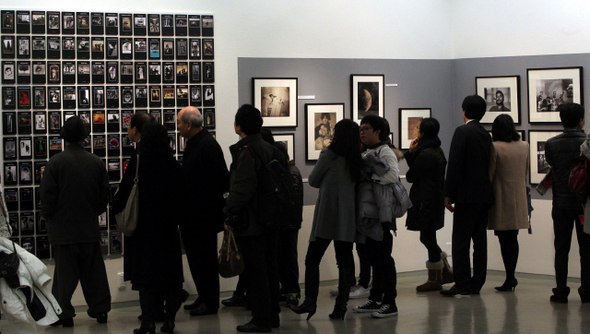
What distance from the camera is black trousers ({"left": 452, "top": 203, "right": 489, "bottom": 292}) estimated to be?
7.24 m

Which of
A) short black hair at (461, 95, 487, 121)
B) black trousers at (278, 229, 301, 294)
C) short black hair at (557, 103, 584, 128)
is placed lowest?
black trousers at (278, 229, 301, 294)

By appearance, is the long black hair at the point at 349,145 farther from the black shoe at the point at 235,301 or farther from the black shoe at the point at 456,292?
the black shoe at the point at 456,292

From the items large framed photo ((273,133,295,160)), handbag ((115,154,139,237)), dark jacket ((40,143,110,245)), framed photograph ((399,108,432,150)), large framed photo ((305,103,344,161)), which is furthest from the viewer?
framed photograph ((399,108,432,150))

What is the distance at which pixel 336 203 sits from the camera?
5.91 m

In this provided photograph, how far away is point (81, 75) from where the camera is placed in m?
7.14

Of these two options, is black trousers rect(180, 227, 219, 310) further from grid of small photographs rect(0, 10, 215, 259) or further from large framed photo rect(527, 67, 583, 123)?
large framed photo rect(527, 67, 583, 123)

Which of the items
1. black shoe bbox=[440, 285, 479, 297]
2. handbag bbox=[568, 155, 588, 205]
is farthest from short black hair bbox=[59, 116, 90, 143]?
handbag bbox=[568, 155, 588, 205]

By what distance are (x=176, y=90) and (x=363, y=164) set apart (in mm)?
2539

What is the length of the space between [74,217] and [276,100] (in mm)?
2848

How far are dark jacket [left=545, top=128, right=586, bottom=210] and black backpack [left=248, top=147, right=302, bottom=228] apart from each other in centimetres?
285

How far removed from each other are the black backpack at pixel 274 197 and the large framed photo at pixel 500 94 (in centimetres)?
399

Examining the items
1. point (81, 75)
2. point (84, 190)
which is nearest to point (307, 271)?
point (84, 190)

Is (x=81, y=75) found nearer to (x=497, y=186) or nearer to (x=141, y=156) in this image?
(x=141, y=156)

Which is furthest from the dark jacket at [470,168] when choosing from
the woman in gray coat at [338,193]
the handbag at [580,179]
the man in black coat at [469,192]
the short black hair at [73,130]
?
the short black hair at [73,130]
